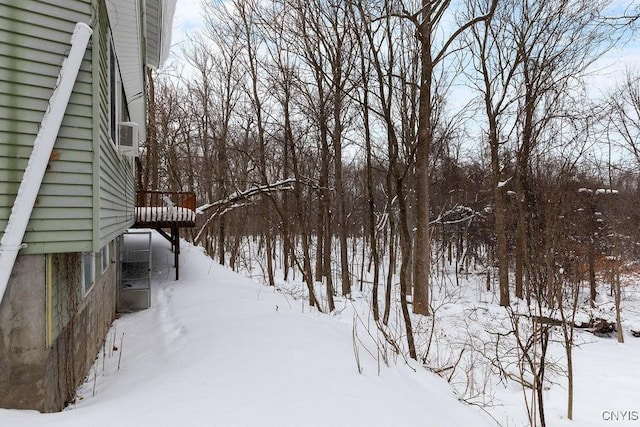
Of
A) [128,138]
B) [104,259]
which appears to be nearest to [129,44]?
[128,138]

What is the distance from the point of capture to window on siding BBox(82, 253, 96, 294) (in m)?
4.75

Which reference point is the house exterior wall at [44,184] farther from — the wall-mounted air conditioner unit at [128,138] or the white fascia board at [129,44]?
the wall-mounted air conditioner unit at [128,138]

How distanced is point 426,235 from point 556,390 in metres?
A: 4.47

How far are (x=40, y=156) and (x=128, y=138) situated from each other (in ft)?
11.4

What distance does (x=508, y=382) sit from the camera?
6977 mm

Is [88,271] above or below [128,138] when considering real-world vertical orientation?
below

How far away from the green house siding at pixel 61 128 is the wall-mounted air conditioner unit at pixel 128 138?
8.69 feet

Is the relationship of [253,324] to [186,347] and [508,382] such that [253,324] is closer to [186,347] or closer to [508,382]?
[186,347]

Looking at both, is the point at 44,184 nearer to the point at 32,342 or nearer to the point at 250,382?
the point at 32,342

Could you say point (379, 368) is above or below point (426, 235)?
below

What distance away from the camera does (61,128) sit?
350cm

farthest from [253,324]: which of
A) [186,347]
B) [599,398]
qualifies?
[599,398]

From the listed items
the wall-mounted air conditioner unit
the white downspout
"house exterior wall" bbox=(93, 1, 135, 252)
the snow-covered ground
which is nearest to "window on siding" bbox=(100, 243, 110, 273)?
the snow-covered ground

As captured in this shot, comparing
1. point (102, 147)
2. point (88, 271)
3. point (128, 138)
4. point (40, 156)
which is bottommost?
point (88, 271)
